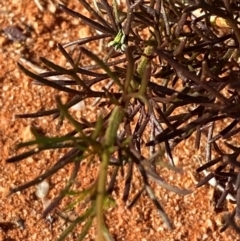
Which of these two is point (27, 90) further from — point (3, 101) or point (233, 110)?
point (233, 110)

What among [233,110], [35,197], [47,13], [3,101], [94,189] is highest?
[47,13]

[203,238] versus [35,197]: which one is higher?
[35,197]

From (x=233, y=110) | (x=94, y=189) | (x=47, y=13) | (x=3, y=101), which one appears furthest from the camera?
(x=47, y=13)

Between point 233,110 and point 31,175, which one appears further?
point 31,175

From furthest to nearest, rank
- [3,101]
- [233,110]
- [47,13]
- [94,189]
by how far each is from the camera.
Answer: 1. [47,13]
2. [3,101]
3. [233,110]
4. [94,189]

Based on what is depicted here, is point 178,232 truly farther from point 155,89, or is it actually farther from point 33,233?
point 155,89

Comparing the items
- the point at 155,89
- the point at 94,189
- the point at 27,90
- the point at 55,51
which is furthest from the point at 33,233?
the point at 94,189

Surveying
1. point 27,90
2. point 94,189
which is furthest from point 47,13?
point 94,189

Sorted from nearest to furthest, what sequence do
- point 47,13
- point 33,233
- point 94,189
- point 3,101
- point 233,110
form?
point 94,189, point 233,110, point 33,233, point 3,101, point 47,13

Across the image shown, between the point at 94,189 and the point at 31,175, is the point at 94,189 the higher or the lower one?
the lower one
